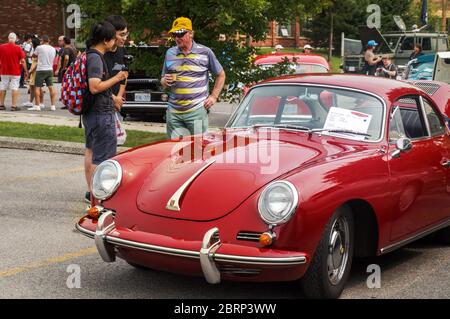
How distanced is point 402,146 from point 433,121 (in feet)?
3.55

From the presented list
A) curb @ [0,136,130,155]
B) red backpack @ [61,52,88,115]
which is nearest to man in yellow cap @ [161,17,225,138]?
red backpack @ [61,52,88,115]

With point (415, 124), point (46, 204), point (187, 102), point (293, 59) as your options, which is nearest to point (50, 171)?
point (46, 204)

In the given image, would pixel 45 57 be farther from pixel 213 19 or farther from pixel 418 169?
pixel 418 169

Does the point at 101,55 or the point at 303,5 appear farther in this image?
the point at 303,5

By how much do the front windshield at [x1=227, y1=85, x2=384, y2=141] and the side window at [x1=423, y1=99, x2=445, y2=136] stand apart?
82cm

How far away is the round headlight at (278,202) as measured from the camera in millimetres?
5023

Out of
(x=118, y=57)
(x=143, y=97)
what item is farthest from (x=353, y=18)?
(x=118, y=57)

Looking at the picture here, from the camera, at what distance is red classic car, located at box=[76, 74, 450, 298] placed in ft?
16.6

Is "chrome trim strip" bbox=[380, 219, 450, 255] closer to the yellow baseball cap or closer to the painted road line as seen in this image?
the painted road line

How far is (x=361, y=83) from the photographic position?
6652mm

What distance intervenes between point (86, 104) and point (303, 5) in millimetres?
5466

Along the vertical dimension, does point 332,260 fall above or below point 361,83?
below

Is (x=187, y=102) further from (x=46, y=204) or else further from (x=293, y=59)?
(x=293, y=59)
